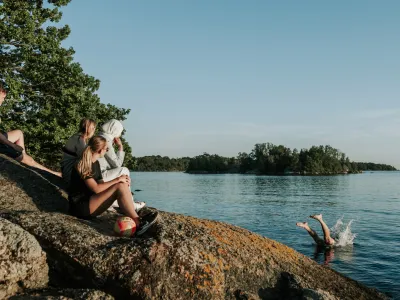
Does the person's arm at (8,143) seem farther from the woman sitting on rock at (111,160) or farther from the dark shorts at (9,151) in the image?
the woman sitting on rock at (111,160)

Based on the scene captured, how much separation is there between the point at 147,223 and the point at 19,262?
239cm

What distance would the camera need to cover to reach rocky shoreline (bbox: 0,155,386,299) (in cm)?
532

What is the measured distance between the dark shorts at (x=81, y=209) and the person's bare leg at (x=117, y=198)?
0.09 m

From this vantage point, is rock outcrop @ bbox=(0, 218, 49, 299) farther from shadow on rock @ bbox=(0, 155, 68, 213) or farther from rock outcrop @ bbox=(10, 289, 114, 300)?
shadow on rock @ bbox=(0, 155, 68, 213)

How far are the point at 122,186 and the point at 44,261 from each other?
Result: 2062mm

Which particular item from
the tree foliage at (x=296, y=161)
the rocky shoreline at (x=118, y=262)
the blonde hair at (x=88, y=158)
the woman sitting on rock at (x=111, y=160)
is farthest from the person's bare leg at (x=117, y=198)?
the tree foliage at (x=296, y=161)

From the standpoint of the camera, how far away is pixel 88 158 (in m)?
7.49

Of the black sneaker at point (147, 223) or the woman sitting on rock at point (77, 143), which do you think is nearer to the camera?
the black sneaker at point (147, 223)

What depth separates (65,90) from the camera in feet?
70.8

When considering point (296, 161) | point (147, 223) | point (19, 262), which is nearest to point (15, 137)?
point (147, 223)

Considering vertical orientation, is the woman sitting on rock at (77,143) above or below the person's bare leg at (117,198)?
above

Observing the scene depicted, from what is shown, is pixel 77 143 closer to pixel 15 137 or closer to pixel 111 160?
pixel 111 160

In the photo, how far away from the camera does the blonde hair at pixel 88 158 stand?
24.3 feet

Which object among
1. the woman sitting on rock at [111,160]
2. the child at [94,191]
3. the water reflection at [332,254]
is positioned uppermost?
the woman sitting on rock at [111,160]
